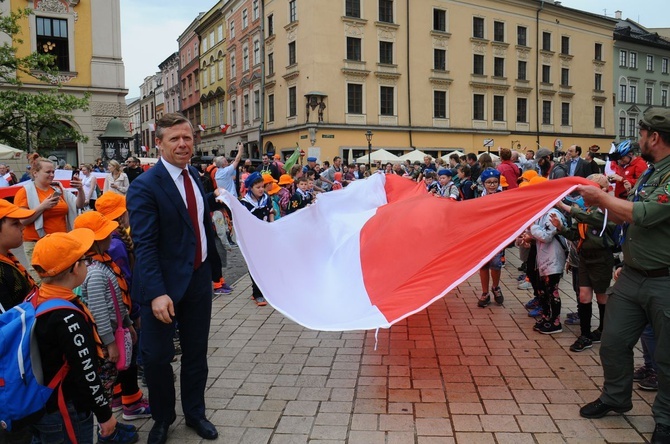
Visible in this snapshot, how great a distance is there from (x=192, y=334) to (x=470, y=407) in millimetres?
2334

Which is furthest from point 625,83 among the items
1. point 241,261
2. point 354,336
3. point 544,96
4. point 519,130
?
point 354,336

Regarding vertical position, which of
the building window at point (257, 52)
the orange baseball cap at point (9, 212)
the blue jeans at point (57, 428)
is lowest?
the blue jeans at point (57, 428)

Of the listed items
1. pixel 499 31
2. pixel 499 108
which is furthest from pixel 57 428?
pixel 499 31

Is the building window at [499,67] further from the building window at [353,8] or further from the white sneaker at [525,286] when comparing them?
the white sneaker at [525,286]

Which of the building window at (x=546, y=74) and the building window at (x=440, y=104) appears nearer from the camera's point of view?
the building window at (x=440, y=104)

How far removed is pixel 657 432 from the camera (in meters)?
3.66

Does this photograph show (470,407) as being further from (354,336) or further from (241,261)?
(241,261)

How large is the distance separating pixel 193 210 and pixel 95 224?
0.70 metres

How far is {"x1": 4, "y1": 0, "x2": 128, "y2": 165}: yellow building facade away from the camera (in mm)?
25969

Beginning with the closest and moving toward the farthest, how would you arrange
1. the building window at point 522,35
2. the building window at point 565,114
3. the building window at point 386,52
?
the building window at point 386,52 → the building window at point 522,35 → the building window at point 565,114

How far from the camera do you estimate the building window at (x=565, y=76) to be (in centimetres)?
4535

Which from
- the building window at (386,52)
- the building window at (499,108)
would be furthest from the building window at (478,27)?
the building window at (386,52)

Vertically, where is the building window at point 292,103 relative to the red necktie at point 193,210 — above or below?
above

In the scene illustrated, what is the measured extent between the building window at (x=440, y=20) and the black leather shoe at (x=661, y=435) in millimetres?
37981
